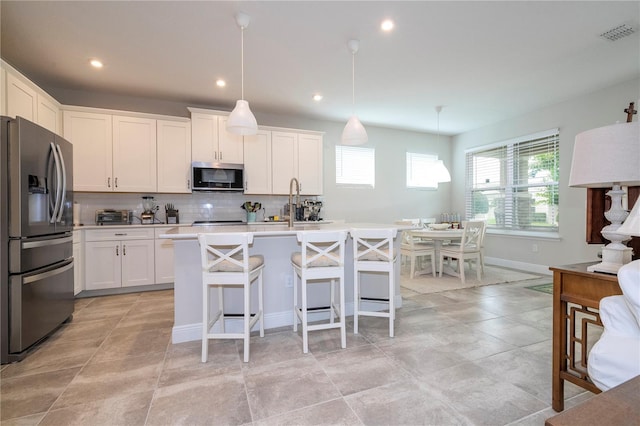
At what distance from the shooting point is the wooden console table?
4.67 ft

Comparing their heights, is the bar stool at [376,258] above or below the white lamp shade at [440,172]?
below

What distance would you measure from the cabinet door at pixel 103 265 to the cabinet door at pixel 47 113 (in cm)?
146

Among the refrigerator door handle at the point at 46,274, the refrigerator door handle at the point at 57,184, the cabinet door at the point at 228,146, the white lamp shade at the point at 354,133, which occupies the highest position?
the cabinet door at the point at 228,146

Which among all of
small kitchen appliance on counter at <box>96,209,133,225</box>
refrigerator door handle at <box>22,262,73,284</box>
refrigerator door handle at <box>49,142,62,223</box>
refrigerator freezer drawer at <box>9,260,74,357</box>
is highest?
refrigerator door handle at <box>49,142,62,223</box>

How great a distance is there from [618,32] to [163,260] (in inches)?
222

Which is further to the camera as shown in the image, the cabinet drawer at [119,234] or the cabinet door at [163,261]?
the cabinet door at [163,261]

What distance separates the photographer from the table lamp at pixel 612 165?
131 centimetres

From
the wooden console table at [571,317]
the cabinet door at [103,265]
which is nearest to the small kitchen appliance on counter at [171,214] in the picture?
the cabinet door at [103,265]

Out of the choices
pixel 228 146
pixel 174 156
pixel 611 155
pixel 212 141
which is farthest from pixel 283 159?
pixel 611 155

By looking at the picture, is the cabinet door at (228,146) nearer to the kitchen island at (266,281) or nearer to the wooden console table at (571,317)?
the kitchen island at (266,281)

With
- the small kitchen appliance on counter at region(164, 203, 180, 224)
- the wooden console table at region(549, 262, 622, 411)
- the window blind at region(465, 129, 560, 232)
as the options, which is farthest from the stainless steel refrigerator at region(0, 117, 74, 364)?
→ the window blind at region(465, 129, 560, 232)

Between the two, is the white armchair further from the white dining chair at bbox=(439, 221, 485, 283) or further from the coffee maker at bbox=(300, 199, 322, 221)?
the coffee maker at bbox=(300, 199, 322, 221)

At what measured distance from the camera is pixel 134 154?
3.98 metres

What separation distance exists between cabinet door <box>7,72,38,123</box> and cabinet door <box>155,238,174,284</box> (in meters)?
1.88
